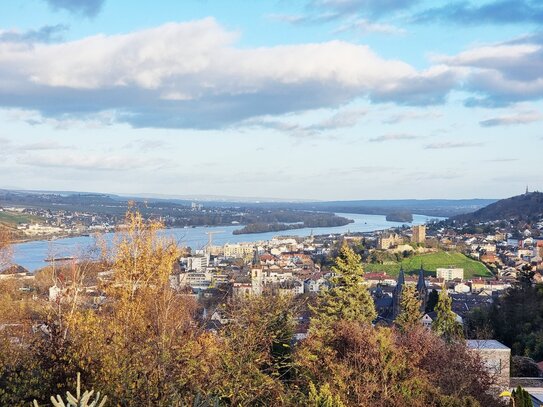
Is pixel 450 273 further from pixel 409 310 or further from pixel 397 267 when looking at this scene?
pixel 409 310

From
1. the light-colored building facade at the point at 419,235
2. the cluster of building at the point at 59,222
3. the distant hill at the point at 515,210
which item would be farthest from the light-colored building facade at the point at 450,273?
the distant hill at the point at 515,210

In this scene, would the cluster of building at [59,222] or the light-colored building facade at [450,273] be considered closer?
the light-colored building facade at [450,273]

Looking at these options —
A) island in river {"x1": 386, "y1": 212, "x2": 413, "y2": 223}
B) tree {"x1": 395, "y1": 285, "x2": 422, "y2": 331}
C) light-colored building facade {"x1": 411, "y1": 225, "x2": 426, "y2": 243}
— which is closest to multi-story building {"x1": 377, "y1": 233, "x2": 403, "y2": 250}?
light-colored building facade {"x1": 411, "y1": 225, "x2": 426, "y2": 243}

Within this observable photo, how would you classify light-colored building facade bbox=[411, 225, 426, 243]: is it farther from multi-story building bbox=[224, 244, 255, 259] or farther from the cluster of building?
the cluster of building

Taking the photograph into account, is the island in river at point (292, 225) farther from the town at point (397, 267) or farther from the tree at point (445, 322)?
the tree at point (445, 322)

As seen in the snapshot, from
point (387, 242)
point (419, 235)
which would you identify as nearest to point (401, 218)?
point (419, 235)
